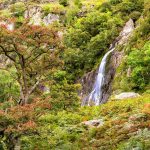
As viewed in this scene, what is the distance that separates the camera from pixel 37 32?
19.3 meters

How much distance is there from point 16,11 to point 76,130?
68.1m

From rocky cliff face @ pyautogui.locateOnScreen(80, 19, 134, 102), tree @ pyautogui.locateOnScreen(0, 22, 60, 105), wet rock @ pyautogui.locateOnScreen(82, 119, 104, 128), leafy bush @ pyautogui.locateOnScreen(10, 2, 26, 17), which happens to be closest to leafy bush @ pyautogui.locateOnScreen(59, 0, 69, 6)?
leafy bush @ pyautogui.locateOnScreen(10, 2, 26, 17)

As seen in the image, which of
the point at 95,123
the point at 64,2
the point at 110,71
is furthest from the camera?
the point at 64,2

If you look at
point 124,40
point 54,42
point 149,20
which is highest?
point 54,42

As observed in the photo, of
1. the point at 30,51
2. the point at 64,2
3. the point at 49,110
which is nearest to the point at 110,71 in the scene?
the point at 30,51

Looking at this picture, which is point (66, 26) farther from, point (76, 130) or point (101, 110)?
point (76, 130)

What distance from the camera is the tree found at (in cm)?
1894

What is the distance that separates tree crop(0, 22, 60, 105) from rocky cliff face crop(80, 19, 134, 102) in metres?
23.3

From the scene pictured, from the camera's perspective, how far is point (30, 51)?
19.8m

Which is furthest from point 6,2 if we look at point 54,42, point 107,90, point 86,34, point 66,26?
point 54,42

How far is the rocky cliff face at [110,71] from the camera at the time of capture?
45.6 metres

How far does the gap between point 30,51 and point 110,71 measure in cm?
2843

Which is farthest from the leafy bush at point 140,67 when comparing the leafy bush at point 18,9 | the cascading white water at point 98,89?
the leafy bush at point 18,9

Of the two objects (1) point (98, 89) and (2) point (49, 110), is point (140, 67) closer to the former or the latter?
(1) point (98, 89)
